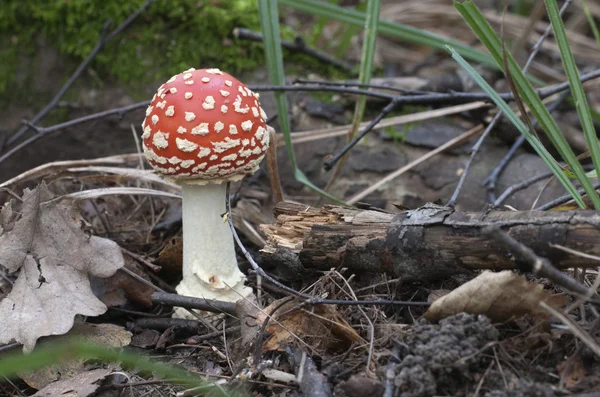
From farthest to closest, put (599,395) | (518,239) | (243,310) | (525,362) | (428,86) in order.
Result: (428,86)
(243,310)
(518,239)
(525,362)
(599,395)

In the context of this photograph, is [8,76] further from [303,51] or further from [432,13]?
[432,13]

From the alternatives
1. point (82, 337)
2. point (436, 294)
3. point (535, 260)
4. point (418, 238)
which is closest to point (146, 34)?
point (82, 337)

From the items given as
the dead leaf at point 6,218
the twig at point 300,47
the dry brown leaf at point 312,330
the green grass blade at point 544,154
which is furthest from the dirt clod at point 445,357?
the twig at point 300,47

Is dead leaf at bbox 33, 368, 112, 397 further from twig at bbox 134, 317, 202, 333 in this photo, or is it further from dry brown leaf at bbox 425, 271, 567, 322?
dry brown leaf at bbox 425, 271, 567, 322

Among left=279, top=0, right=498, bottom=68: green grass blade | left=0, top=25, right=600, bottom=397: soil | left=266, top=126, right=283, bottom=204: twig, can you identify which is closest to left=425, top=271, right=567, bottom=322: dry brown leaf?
left=0, top=25, right=600, bottom=397: soil

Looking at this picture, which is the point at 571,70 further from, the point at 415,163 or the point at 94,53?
the point at 94,53

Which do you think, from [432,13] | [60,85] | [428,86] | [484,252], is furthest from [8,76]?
[432,13]
